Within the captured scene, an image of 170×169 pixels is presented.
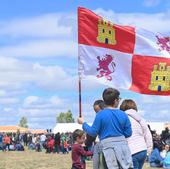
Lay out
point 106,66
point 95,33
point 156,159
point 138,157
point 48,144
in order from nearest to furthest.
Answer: point 138,157 < point 106,66 < point 95,33 < point 156,159 < point 48,144

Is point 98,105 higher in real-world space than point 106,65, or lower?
lower

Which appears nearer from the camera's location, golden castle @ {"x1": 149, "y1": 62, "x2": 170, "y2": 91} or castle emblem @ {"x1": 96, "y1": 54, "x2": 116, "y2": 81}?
castle emblem @ {"x1": 96, "y1": 54, "x2": 116, "y2": 81}

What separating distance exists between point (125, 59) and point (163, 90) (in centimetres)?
93

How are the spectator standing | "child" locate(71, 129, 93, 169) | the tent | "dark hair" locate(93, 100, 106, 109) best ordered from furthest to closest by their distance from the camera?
the tent
"child" locate(71, 129, 93, 169)
the spectator standing
"dark hair" locate(93, 100, 106, 109)

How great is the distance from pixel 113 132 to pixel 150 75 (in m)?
4.28

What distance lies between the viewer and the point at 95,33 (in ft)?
33.8

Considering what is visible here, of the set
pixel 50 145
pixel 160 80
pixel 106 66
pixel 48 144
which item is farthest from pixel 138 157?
pixel 48 144

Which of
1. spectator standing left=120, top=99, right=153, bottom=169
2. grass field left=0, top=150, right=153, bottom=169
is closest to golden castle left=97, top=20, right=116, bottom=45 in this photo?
spectator standing left=120, top=99, right=153, bottom=169

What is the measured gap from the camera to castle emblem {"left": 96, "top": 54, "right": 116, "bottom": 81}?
32.8 feet

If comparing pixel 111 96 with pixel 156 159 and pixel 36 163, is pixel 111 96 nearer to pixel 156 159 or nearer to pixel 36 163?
pixel 156 159

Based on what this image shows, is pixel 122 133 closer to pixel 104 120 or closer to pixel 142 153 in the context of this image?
pixel 104 120

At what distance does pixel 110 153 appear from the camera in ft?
21.7

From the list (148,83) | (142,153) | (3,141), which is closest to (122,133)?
(142,153)

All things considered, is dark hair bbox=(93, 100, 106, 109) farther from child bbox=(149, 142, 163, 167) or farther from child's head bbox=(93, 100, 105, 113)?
child bbox=(149, 142, 163, 167)
